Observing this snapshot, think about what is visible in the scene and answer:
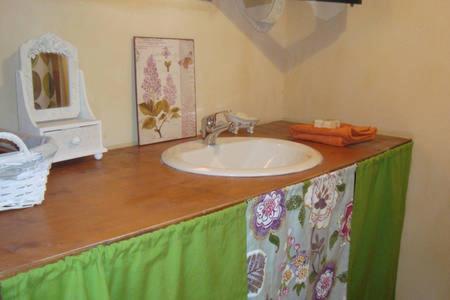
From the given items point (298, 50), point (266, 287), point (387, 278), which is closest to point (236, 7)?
point (298, 50)

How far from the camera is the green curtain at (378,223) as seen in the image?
4.51ft

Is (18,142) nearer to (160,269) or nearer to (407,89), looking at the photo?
(160,269)

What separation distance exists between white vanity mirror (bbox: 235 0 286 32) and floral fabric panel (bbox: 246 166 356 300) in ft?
2.61

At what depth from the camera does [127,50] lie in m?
1.39

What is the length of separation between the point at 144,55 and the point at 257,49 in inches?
24.4

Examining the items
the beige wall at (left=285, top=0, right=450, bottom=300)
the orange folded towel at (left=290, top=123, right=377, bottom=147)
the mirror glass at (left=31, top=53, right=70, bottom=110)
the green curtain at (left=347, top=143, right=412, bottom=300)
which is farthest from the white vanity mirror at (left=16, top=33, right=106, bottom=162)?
the beige wall at (left=285, top=0, right=450, bottom=300)

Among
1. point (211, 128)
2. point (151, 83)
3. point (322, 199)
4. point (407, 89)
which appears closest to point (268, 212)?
point (322, 199)

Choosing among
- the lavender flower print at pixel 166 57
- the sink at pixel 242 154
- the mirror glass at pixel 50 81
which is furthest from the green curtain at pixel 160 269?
the lavender flower print at pixel 166 57

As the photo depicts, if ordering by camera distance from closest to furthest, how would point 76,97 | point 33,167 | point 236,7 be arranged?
point 33,167 < point 76,97 < point 236,7

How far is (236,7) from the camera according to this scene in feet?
5.66

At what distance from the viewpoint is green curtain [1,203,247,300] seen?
2.17ft

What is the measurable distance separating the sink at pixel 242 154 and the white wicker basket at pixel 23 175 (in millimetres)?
413

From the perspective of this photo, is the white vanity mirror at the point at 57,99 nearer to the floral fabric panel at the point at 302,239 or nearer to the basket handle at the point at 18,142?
the basket handle at the point at 18,142

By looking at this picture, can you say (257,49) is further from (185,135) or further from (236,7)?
(185,135)
